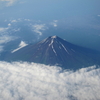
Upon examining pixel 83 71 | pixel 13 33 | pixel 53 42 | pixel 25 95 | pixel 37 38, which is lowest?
pixel 25 95

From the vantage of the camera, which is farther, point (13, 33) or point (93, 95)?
point (13, 33)

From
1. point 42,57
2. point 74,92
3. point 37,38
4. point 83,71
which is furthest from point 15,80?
point 37,38

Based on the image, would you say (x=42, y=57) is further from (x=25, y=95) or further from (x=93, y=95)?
(x=93, y=95)

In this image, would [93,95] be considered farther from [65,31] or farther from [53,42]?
[65,31]

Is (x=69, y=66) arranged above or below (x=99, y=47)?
below

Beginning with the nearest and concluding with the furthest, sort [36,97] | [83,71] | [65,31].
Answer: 1. [36,97]
2. [83,71]
3. [65,31]

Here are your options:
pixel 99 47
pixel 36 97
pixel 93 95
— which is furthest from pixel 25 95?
pixel 99 47

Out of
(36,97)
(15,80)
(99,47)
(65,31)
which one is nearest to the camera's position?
(36,97)
